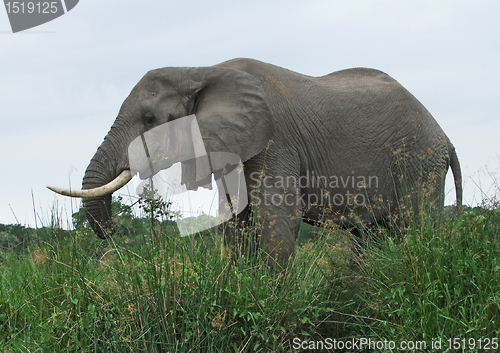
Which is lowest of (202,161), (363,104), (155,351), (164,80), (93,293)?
(155,351)

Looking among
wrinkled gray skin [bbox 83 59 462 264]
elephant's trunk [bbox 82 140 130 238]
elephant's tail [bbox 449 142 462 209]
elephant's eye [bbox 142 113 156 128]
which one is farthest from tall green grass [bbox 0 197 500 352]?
elephant's tail [bbox 449 142 462 209]

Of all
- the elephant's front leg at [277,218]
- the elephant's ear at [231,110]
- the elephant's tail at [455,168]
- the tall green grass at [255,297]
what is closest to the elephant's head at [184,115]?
the elephant's ear at [231,110]

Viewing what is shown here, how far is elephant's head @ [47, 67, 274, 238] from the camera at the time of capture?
5.14 m

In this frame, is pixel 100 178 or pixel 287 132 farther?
pixel 287 132

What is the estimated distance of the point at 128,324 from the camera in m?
3.48

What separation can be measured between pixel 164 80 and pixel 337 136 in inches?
81.1

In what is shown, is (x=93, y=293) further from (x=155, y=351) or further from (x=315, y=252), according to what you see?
(x=315, y=252)

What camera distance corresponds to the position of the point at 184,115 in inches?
207

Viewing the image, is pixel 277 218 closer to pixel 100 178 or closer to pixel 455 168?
pixel 100 178

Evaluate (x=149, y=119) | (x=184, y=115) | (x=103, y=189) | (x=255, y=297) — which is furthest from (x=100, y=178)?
(x=255, y=297)

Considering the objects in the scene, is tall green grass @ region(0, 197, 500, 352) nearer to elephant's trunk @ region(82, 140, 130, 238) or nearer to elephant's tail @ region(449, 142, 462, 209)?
elephant's trunk @ region(82, 140, 130, 238)

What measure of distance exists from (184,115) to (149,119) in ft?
1.18

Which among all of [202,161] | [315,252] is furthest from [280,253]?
[202,161]

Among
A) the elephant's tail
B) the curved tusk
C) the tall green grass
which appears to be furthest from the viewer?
the elephant's tail
